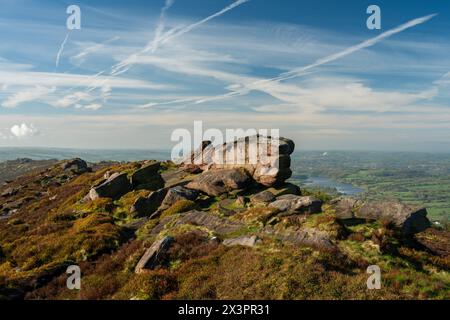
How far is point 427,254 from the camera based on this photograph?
19.6 m

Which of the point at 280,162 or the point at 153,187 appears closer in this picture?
the point at 280,162

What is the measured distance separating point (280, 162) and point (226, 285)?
66.1 ft

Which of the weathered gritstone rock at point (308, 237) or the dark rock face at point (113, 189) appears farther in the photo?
the dark rock face at point (113, 189)

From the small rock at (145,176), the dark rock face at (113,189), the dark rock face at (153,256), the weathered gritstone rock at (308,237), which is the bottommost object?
the dark rock face at (153,256)

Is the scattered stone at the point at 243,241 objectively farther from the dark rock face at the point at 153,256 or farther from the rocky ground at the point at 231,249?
the dark rock face at the point at 153,256

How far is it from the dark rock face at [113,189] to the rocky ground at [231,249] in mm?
3744

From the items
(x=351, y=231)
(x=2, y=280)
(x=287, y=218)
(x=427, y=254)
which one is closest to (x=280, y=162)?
(x=287, y=218)

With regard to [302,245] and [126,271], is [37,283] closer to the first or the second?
[126,271]

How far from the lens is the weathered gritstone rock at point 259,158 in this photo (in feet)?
111

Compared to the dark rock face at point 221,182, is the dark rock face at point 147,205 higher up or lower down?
lower down

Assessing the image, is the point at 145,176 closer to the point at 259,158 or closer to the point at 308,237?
the point at 259,158

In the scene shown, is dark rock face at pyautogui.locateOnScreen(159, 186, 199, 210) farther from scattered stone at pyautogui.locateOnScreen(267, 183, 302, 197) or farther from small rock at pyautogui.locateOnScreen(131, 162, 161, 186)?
small rock at pyautogui.locateOnScreen(131, 162, 161, 186)

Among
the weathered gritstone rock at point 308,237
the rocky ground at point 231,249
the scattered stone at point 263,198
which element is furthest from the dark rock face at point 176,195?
the weathered gritstone rock at point 308,237

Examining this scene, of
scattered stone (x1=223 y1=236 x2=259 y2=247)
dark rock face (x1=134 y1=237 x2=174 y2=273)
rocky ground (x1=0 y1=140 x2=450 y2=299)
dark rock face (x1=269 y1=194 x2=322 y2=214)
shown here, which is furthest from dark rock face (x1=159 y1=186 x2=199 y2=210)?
scattered stone (x1=223 y1=236 x2=259 y2=247)
